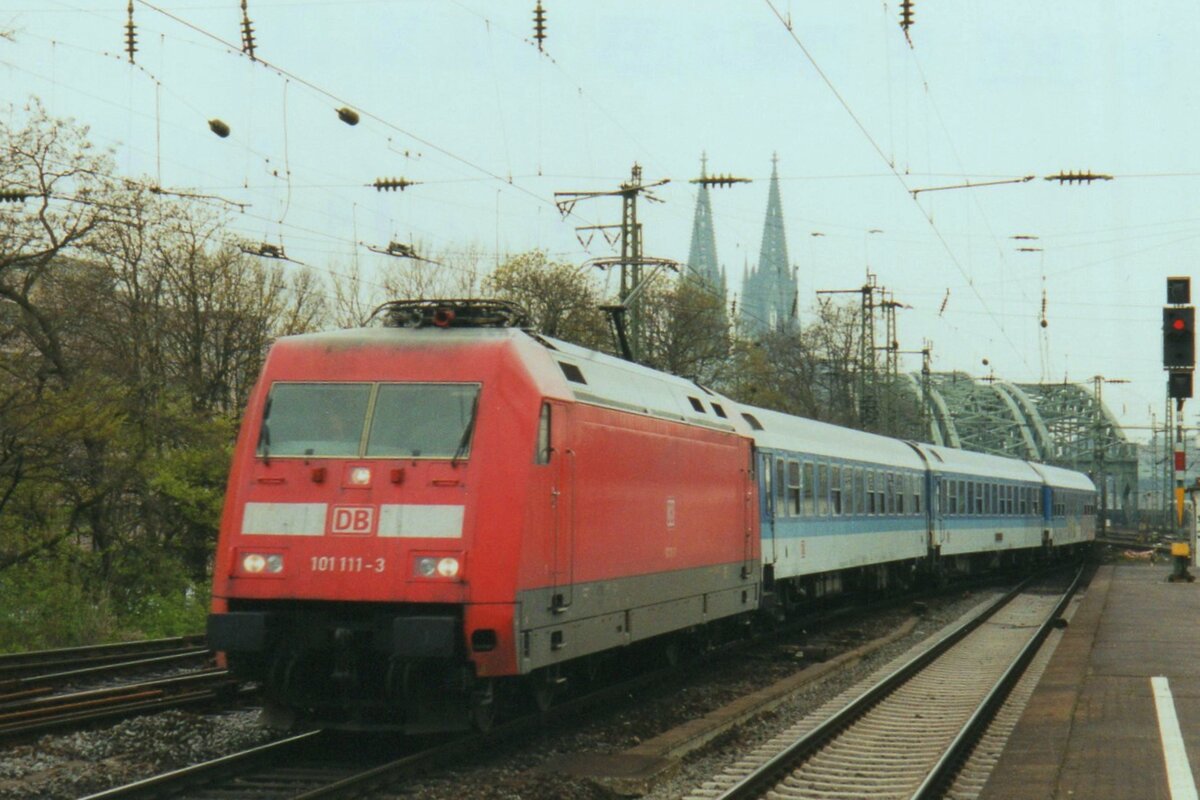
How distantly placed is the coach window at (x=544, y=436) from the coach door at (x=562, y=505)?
0.06 m

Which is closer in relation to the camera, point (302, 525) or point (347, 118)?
point (302, 525)

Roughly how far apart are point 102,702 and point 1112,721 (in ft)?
28.3

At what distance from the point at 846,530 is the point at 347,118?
36.8 feet

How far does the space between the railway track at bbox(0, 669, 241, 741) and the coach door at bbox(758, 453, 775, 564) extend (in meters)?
7.36

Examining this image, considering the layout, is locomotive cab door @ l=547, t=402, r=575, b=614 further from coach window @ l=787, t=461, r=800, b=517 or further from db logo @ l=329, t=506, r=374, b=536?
coach window @ l=787, t=461, r=800, b=517

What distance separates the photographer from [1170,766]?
416 inches

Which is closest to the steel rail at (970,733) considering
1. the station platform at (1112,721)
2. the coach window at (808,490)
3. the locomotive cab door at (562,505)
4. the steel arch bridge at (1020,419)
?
the station platform at (1112,721)

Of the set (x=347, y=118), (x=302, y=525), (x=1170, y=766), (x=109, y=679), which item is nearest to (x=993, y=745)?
(x=1170, y=766)

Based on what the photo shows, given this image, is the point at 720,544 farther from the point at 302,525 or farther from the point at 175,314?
the point at 175,314

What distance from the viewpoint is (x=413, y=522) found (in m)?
10.7

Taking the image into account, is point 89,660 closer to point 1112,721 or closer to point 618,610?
point 618,610

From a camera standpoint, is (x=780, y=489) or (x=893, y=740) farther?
(x=780, y=489)

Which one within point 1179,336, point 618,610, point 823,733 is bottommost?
point 823,733

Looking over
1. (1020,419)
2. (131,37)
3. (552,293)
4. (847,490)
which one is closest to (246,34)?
(131,37)
